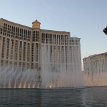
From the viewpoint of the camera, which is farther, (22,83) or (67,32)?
(67,32)

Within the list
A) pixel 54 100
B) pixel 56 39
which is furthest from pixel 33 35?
pixel 54 100

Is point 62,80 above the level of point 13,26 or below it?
below

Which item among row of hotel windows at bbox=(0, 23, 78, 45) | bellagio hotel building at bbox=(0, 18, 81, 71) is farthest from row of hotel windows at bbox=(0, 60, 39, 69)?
row of hotel windows at bbox=(0, 23, 78, 45)

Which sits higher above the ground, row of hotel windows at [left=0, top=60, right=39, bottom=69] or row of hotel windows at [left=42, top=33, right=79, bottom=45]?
row of hotel windows at [left=42, top=33, right=79, bottom=45]

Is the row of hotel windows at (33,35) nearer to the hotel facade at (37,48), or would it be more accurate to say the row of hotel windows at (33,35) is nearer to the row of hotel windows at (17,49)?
the hotel facade at (37,48)

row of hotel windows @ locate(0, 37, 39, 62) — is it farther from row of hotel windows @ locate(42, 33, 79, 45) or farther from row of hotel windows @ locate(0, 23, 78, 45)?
row of hotel windows @ locate(42, 33, 79, 45)

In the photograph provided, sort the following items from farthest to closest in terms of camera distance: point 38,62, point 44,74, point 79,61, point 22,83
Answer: point 38,62, point 79,61, point 44,74, point 22,83

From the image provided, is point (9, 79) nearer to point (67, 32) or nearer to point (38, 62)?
point (38, 62)

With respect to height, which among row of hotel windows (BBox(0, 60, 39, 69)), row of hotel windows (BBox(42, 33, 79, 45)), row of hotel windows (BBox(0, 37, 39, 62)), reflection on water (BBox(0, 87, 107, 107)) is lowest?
reflection on water (BBox(0, 87, 107, 107))

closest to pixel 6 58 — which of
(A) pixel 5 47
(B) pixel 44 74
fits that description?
(A) pixel 5 47

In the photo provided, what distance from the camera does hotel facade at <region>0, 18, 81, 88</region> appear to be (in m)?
124

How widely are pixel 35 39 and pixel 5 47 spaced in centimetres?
2700

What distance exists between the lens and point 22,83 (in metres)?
92.9

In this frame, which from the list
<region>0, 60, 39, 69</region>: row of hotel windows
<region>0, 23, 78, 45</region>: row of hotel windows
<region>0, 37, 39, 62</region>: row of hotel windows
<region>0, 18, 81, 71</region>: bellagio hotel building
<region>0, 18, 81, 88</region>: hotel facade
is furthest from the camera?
<region>0, 23, 78, 45</region>: row of hotel windows
